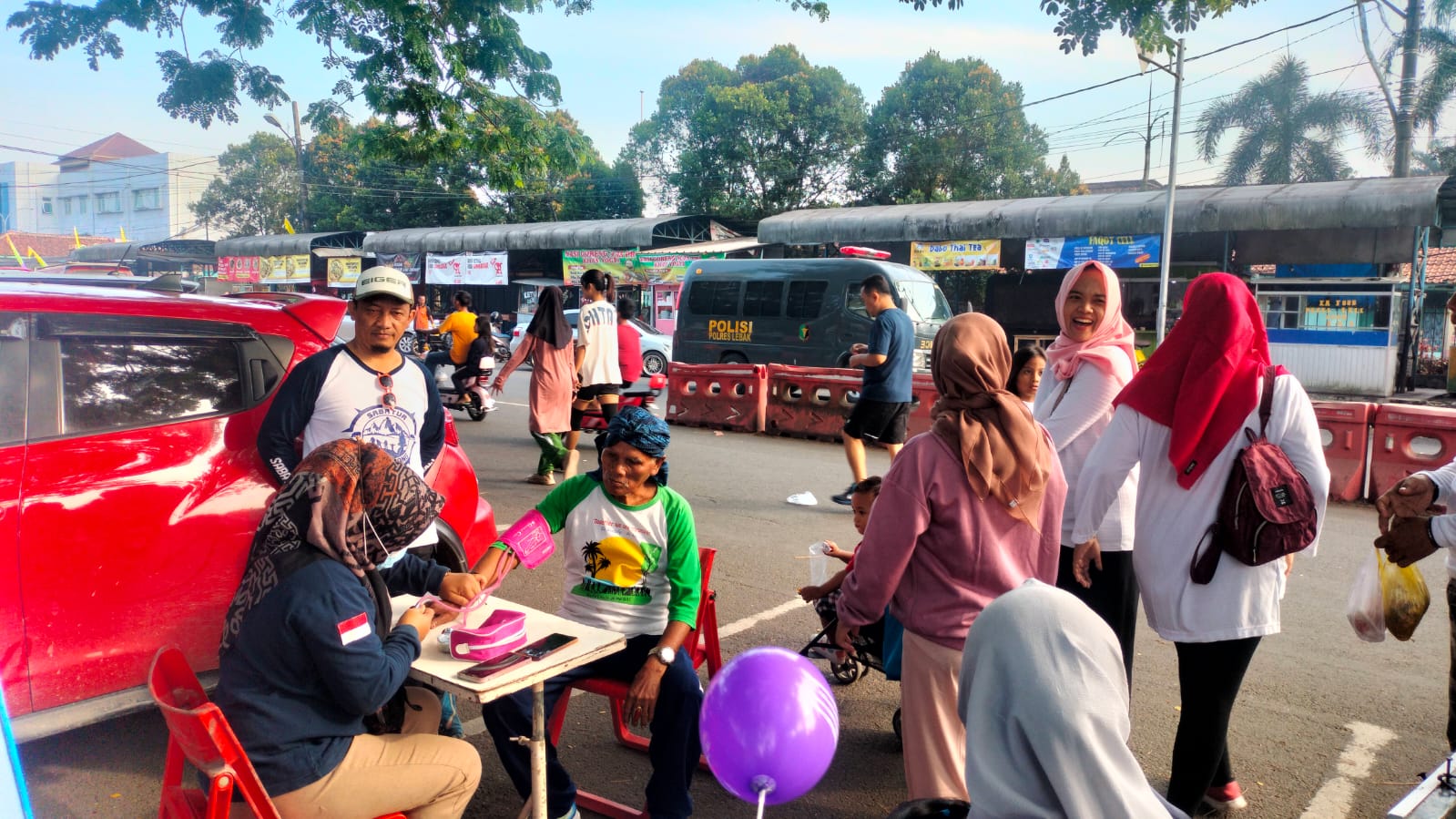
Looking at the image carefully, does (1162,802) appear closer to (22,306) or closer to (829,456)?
(22,306)

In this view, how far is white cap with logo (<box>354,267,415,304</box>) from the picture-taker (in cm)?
379

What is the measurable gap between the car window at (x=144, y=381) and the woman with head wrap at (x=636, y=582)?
1412mm

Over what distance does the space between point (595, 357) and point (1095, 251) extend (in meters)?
16.2

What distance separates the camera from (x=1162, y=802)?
1.72 metres

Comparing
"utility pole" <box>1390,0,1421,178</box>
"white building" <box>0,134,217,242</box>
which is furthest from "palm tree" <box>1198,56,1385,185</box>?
"white building" <box>0,134,217,242</box>

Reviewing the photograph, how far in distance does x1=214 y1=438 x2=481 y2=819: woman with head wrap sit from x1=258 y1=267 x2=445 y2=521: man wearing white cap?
126 centimetres

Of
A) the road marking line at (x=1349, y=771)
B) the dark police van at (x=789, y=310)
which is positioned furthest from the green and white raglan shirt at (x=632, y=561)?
the dark police van at (x=789, y=310)

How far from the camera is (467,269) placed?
3250 centimetres

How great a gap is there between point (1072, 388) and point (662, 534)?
1.65m

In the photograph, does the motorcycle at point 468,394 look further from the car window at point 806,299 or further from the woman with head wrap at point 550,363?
the car window at point 806,299

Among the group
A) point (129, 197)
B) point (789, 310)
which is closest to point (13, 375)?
point (789, 310)

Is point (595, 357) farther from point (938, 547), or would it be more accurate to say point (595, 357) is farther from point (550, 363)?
point (938, 547)

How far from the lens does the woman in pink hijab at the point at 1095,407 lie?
11.3 feet

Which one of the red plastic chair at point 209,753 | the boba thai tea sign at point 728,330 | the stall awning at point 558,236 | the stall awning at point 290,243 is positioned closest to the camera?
the red plastic chair at point 209,753
